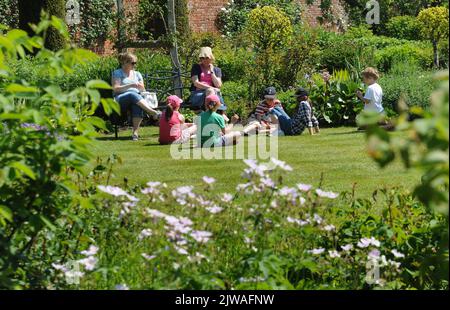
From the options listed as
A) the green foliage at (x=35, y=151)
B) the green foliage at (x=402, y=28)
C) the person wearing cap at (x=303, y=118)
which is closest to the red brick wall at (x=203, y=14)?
the green foliage at (x=402, y=28)

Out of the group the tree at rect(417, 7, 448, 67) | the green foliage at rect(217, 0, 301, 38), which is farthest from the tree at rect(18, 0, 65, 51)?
the green foliage at rect(217, 0, 301, 38)

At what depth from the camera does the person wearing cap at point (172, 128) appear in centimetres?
1016

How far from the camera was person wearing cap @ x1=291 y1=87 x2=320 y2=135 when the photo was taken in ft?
35.6

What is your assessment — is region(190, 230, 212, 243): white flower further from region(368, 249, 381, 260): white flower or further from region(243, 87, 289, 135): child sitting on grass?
region(243, 87, 289, 135): child sitting on grass

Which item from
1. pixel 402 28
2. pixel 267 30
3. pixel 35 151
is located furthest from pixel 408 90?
pixel 402 28

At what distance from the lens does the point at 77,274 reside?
3.79m

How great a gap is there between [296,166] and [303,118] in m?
2.56

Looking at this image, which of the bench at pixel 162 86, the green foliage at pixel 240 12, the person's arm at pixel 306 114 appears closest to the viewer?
the person's arm at pixel 306 114

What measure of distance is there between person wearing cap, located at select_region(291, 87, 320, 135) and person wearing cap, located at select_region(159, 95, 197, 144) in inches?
54.4

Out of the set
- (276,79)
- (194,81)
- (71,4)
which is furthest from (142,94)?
(71,4)

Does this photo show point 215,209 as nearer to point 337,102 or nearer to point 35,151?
point 35,151

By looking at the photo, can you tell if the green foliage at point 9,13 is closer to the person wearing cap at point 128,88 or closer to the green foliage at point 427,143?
the person wearing cap at point 128,88

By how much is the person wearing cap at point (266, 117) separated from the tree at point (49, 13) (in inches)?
183
